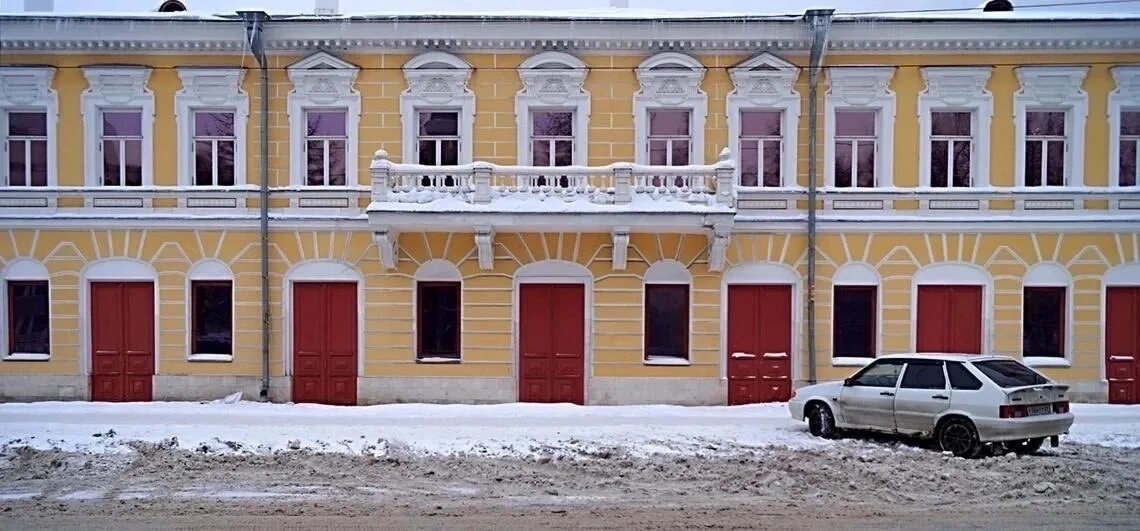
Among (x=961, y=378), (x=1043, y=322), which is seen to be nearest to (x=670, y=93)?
(x=961, y=378)

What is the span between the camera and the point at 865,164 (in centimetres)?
1612

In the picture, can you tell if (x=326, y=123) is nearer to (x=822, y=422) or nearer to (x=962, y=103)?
(x=822, y=422)

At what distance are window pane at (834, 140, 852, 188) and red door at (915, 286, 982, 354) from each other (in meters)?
2.59

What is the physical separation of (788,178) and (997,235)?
4.18 meters

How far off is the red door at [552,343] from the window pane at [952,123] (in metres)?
7.80

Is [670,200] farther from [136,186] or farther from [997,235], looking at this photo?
[136,186]

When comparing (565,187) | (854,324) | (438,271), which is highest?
(565,187)

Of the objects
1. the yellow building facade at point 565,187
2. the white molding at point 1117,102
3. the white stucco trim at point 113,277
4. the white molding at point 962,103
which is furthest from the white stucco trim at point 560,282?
the white molding at point 1117,102

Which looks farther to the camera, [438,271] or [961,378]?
[438,271]

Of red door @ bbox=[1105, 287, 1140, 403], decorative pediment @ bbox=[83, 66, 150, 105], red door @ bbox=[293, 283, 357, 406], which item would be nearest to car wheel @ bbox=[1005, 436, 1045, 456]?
red door @ bbox=[1105, 287, 1140, 403]

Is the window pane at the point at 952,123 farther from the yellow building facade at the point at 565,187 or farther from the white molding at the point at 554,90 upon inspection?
the white molding at the point at 554,90

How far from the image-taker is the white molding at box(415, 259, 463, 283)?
52.2ft

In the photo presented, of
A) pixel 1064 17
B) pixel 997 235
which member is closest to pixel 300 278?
pixel 997 235

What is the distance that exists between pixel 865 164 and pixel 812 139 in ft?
4.38
